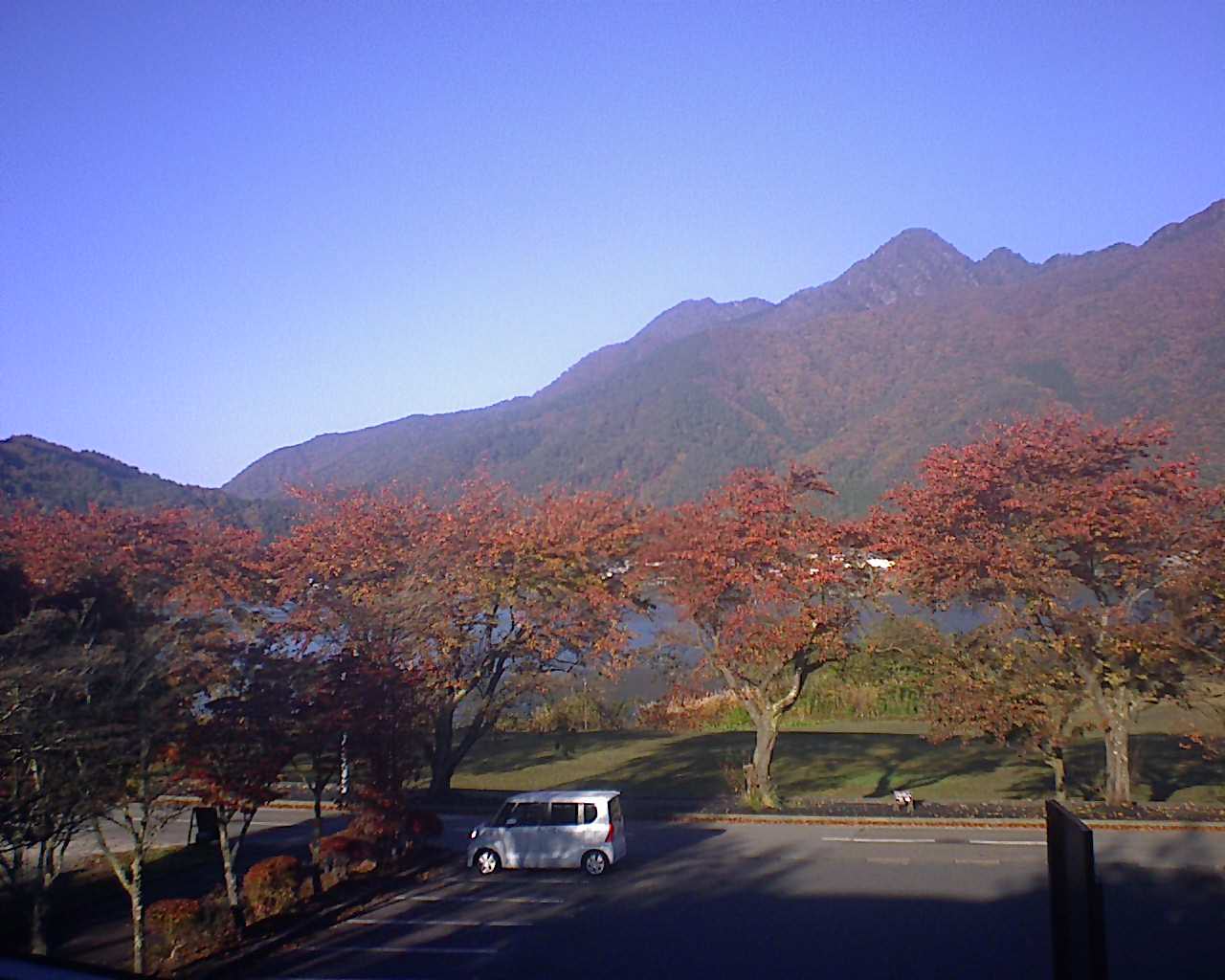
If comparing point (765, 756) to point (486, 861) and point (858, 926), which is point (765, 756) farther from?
point (858, 926)

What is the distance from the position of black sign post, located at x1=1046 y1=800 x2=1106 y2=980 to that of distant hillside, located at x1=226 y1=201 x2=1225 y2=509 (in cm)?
3159

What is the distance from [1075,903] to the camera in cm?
319

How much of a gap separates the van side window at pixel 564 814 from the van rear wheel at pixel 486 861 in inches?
38.6

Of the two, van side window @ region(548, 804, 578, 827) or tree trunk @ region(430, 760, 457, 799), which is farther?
tree trunk @ region(430, 760, 457, 799)

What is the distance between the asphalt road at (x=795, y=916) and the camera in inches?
392

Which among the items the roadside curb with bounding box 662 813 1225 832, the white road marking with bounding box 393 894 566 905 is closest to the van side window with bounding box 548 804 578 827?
the white road marking with bounding box 393 894 566 905

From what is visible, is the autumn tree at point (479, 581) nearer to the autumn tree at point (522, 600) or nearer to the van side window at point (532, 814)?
the autumn tree at point (522, 600)

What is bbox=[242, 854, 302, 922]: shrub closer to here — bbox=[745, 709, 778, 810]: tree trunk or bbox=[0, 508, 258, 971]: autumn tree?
bbox=[0, 508, 258, 971]: autumn tree

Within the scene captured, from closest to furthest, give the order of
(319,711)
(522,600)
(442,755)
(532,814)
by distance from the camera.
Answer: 1. (319,711)
2. (532,814)
3. (522,600)
4. (442,755)

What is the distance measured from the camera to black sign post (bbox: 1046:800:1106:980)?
3086 millimetres

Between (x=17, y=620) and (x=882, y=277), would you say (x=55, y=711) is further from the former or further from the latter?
(x=882, y=277)

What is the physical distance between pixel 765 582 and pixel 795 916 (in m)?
7.04

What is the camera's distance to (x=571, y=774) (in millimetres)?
23766

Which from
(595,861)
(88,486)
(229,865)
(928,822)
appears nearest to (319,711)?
(229,865)
